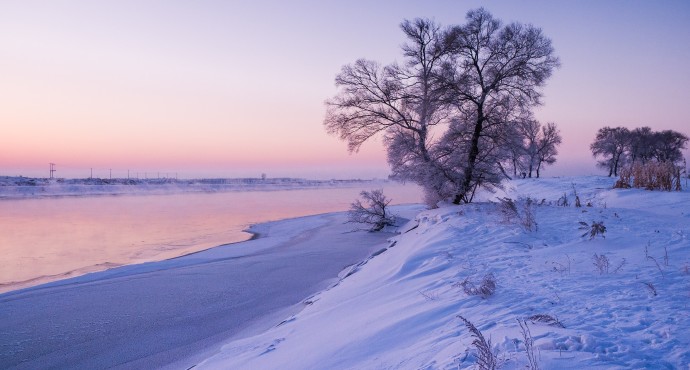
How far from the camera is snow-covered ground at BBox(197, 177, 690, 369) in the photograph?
2617 millimetres

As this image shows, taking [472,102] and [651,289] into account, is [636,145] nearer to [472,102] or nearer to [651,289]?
[472,102]

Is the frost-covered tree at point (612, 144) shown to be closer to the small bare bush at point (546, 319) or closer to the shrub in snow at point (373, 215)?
the shrub in snow at point (373, 215)

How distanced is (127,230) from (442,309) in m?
15.2

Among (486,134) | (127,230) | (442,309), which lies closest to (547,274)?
(442,309)

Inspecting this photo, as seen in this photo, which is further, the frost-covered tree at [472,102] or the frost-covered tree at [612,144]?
the frost-covered tree at [612,144]

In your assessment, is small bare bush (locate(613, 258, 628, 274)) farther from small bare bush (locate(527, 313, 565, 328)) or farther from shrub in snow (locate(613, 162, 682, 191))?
shrub in snow (locate(613, 162, 682, 191))

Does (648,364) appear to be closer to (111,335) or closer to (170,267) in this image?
(111,335)

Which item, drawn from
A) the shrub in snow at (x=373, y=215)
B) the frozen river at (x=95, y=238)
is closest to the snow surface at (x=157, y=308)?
the frozen river at (x=95, y=238)

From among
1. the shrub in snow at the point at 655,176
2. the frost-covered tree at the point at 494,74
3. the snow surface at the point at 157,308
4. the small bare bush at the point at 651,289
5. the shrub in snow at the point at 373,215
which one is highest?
the frost-covered tree at the point at 494,74

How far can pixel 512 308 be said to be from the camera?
356 cm

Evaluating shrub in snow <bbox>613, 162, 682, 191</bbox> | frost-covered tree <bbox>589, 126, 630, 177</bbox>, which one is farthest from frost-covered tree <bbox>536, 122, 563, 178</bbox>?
shrub in snow <bbox>613, 162, 682, 191</bbox>

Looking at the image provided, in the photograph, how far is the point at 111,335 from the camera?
540cm

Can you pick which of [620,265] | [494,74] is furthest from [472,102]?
[620,265]

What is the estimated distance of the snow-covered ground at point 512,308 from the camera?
2617 millimetres
